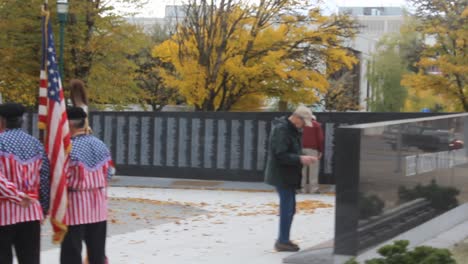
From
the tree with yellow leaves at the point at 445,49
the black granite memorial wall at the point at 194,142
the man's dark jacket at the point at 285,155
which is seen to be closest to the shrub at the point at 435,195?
the man's dark jacket at the point at 285,155

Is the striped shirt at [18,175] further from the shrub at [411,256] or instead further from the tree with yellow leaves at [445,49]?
the tree with yellow leaves at [445,49]

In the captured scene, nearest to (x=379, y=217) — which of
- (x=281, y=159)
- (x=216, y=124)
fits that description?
(x=281, y=159)

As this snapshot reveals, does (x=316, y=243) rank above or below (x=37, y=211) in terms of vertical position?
below

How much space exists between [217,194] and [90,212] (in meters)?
11.3

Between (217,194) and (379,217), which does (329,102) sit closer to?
(217,194)

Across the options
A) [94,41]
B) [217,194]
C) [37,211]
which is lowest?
[217,194]

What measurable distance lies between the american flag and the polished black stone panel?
2513mm

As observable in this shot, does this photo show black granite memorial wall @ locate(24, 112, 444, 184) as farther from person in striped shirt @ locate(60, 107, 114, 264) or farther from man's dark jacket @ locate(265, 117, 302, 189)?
person in striped shirt @ locate(60, 107, 114, 264)

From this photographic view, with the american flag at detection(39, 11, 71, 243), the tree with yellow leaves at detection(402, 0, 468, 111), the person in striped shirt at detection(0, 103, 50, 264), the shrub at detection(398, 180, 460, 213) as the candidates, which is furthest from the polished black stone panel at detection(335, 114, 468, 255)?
the tree with yellow leaves at detection(402, 0, 468, 111)

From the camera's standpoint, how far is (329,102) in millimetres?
44719

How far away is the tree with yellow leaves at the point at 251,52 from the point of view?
31.6 m

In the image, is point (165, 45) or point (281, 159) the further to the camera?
point (165, 45)

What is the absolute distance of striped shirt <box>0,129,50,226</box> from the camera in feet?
23.2

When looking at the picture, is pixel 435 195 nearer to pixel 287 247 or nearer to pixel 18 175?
pixel 287 247
